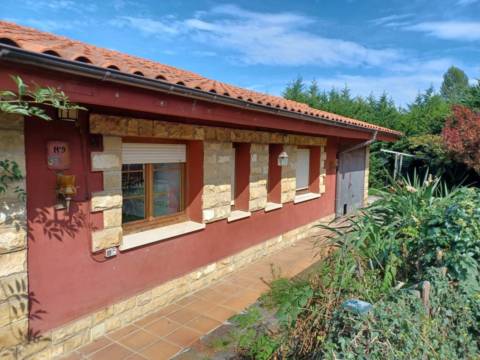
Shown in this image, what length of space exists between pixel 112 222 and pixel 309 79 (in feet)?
75.6

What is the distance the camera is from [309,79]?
80.6ft

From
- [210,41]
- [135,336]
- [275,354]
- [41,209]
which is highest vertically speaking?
[210,41]

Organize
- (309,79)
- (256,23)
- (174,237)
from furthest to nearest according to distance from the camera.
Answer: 1. (309,79)
2. (256,23)
3. (174,237)

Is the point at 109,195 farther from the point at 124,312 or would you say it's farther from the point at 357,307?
the point at 357,307

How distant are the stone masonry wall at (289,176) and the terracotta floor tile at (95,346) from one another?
184 inches

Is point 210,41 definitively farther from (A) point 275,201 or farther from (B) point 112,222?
(B) point 112,222

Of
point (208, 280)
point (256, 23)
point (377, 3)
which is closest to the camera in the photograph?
point (208, 280)

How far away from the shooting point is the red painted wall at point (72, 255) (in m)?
3.24

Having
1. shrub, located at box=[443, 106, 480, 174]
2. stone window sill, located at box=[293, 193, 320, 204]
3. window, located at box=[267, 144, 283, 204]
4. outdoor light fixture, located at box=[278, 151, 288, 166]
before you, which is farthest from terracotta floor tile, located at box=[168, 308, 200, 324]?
shrub, located at box=[443, 106, 480, 174]

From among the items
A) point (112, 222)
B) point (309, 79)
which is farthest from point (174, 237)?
point (309, 79)

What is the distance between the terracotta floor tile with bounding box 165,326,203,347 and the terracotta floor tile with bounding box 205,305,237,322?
422mm

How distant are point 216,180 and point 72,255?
2500 mm

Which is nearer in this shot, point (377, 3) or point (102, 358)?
point (102, 358)

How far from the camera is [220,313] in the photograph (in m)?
A: 4.51
